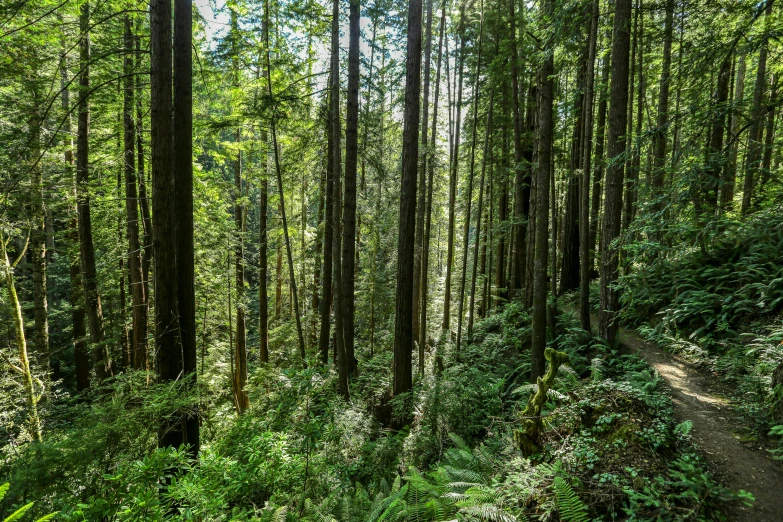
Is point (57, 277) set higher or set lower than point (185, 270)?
lower

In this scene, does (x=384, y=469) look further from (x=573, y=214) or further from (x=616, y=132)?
(x=573, y=214)

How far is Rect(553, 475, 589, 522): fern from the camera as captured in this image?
2.73 m

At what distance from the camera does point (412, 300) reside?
734 cm

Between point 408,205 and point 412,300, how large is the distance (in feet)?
6.86

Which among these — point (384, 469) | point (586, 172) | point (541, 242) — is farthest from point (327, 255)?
point (586, 172)

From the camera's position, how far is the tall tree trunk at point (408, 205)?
672 centimetres

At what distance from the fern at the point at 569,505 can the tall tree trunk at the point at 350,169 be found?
6366 millimetres

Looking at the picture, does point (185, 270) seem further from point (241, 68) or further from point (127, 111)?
point (241, 68)

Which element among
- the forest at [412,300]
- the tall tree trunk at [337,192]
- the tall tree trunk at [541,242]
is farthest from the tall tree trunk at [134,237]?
the tall tree trunk at [541,242]

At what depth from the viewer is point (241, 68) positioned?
32.1ft

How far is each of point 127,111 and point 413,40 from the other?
7.86 metres

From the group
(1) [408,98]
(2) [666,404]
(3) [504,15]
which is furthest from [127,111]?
(2) [666,404]

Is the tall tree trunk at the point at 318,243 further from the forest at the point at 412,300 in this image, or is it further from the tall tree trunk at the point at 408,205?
the tall tree trunk at the point at 408,205

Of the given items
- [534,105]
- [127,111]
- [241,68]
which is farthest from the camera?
[534,105]
